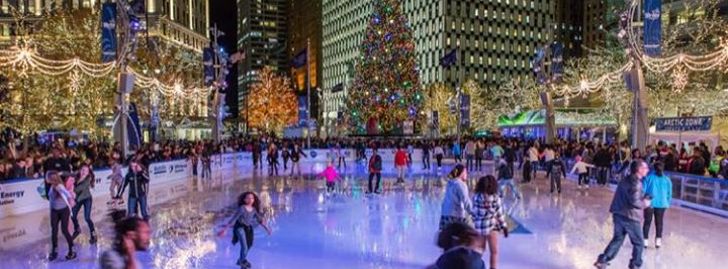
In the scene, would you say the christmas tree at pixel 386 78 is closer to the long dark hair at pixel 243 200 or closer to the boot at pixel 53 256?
the boot at pixel 53 256

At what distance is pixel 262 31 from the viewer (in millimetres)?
191125

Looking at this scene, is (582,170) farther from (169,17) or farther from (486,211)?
(169,17)

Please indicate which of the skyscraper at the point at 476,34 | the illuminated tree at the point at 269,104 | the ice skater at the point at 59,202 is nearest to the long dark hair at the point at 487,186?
the ice skater at the point at 59,202

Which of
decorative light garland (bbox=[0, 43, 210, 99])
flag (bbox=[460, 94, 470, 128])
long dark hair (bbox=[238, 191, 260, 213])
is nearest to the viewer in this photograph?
long dark hair (bbox=[238, 191, 260, 213])

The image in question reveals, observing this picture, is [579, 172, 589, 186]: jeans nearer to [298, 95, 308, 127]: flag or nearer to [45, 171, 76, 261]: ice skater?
[45, 171, 76, 261]: ice skater

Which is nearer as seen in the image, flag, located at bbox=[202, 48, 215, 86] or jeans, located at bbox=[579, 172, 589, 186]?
jeans, located at bbox=[579, 172, 589, 186]

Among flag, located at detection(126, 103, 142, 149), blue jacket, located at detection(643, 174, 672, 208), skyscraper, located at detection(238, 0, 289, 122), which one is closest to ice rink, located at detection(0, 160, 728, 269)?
blue jacket, located at detection(643, 174, 672, 208)

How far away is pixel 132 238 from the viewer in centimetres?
404

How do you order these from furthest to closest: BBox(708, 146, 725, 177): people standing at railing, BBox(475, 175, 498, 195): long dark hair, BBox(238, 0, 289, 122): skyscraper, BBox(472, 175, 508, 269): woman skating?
BBox(238, 0, 289, 122): skyscraper < BBox(708, 146, 725, 177): people standing at railing < BBox(472, 175, 508, 269): woman skating < BBox(475, 175, 498, 195): long dark hair

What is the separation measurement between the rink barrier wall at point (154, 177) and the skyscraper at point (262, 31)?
147655 mm

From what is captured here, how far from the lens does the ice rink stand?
898 cm

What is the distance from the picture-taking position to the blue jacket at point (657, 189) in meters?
9.41

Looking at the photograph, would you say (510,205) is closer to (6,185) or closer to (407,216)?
(407,216)

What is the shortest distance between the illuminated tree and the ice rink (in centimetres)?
6717
